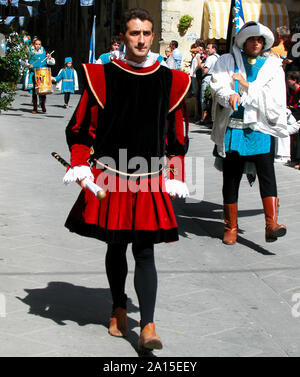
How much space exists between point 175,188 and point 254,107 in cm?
236

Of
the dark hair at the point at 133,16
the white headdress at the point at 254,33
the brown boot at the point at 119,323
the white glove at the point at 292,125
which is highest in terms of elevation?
the dark hair at the point at 133,16

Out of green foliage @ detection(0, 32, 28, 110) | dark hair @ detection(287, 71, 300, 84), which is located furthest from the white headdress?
green foliage @ detection(0, 32, 28, 110)

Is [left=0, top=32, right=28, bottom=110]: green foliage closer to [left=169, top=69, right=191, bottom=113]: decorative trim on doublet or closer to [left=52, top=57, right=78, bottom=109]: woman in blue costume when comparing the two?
[left=169, top=69, right=191, bottom=113]: decorative trim on doublet

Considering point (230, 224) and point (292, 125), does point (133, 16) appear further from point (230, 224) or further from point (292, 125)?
point (292, 125)

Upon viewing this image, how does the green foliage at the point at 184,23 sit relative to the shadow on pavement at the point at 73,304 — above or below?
above

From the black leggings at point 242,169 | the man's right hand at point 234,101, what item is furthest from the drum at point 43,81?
the man's right hand at point 234,101

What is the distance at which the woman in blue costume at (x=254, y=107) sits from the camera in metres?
6.44

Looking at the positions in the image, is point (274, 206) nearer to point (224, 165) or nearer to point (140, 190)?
point (224, 165)

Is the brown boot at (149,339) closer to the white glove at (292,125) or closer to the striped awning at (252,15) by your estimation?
the white glove at (292,125)

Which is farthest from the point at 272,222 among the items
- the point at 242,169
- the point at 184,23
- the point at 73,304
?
the point at 184,23

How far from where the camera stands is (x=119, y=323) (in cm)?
443

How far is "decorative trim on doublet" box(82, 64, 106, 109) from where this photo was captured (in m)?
4.13

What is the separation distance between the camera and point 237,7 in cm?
1035
